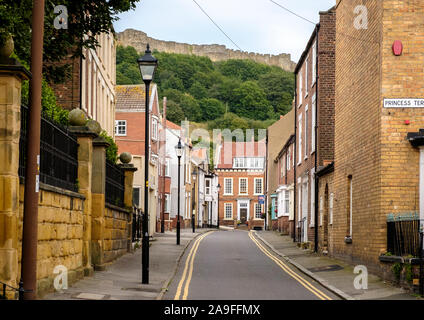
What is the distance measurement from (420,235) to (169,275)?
705 centimetres

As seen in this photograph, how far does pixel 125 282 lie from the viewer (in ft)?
53.8

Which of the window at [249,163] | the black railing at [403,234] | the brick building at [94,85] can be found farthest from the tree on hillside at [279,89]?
the black railing at [403,234]

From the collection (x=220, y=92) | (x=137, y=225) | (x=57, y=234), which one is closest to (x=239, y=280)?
(x=57, y=234)

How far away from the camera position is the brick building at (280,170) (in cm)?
4675

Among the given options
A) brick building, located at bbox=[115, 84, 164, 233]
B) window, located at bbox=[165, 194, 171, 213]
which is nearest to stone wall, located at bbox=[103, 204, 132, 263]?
brick building, located at bbox=[115, 84, 164, 233]

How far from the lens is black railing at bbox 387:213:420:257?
15.5m

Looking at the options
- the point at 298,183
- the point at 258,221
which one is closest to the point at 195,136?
the point at 258,221

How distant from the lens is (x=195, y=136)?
9262 cm

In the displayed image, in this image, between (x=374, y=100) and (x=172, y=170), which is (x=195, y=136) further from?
(x=374, y=100)

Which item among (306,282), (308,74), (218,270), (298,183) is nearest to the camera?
(306,282)

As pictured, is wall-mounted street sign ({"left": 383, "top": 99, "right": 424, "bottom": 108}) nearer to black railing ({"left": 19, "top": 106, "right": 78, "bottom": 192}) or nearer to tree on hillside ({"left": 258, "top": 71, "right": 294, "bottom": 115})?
black railing ({"left": 19, "top": 106, "right": 78, "bottom": 192})

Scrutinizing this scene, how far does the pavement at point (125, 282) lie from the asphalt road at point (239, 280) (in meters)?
0.36

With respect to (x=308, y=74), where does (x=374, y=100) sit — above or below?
below

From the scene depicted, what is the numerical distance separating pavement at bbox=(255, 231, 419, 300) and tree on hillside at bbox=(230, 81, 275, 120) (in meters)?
80.1
